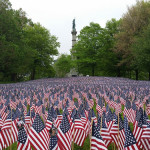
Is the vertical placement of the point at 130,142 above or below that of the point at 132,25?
below

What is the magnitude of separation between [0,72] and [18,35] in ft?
28.5

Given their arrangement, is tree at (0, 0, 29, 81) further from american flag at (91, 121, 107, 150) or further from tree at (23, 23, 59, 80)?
american flag at (91, 121, 107, 150)

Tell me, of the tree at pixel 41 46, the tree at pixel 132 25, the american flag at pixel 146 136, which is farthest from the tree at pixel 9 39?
the american flag at pixel 146 136

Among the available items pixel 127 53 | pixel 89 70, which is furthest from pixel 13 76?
pixel 127 53

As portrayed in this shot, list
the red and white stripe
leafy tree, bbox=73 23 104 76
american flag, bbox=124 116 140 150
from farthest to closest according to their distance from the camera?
leafy tree, bbox=73 23 104 76 → the red and white stripe → american flag, bbox=124 116 140 150

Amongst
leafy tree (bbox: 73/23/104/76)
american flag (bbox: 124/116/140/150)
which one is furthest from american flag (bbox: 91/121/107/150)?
leafy tree (bbox: 73/23/104/76)

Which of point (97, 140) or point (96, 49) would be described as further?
point (96, 49)

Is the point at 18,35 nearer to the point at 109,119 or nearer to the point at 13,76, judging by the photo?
the point at 13,76

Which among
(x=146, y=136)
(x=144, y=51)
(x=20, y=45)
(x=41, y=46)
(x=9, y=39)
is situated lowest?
(x=146, y=136)

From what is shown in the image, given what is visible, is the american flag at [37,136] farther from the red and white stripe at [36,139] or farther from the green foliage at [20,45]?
the green foliage at [20,45]

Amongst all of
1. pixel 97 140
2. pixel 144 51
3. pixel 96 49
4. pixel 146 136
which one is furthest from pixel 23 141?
pixel 96 49

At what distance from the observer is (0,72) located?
4103 centimetres

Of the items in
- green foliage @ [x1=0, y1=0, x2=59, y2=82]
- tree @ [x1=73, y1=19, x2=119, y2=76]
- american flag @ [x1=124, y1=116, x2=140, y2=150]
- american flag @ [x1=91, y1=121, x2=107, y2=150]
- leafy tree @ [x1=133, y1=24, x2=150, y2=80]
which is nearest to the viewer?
american flag @ [x1=124, y1=116, x2=140, y2=150]

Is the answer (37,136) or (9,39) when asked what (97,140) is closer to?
(37,136)
